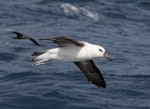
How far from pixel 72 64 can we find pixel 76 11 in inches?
268

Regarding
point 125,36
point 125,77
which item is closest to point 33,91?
point 125,77

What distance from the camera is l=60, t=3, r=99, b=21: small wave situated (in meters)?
26.7

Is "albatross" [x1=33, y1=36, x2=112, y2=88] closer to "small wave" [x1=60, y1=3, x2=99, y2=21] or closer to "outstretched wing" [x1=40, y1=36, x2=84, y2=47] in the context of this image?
"outstretched wing" [x1=40, y1=36, x2=84, y2=47]

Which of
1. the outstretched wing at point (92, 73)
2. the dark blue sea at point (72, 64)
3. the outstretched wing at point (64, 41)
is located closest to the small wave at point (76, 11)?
the dark blue sea at point (72, 64)

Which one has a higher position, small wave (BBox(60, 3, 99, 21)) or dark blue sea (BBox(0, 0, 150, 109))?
dark blue sea (BBox(0, 0, 150, 109))

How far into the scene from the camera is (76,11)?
89.0 ft

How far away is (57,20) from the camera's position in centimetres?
2591

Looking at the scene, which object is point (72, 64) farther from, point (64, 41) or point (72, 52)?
point (64, 41)

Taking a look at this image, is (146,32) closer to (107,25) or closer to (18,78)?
(107,25)

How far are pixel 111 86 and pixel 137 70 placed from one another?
5.99 feet

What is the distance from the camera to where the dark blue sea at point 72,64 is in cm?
1744

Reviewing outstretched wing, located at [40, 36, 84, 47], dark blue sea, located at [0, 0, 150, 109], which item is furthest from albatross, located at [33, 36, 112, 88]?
dark blue sea, located at [0, 0, 150, 109]

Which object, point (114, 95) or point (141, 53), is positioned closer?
point (114, 95)

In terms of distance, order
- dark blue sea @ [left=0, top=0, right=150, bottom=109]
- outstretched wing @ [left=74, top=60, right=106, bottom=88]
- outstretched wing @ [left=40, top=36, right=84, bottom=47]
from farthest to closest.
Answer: dark blue sea @ [left=0, top=0, right=150, bottom=109]
outstretched wing @ [left=74, top=60, right=106, bottom=88]
outstretched wing @ [left=40, top=36, right=84, bottom=47]
